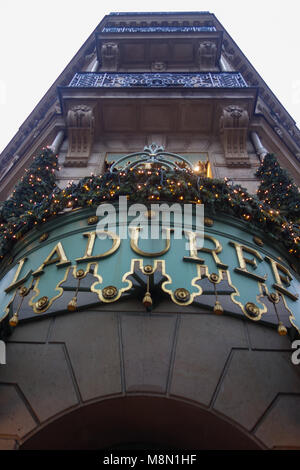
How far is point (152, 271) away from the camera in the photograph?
4086mm

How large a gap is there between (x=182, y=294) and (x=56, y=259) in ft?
5.94

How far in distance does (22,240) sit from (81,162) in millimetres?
4187

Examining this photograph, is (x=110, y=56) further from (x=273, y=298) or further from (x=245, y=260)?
(x=273, y=298)

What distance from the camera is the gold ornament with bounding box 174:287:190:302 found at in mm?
3863

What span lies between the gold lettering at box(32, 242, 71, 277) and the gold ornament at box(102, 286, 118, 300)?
867 millimetres

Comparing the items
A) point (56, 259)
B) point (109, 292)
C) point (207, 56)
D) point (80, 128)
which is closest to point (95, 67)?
point (207, 56)

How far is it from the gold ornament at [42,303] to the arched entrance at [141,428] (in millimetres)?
1258

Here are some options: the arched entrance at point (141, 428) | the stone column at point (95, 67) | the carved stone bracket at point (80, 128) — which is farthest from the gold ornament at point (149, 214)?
the stone column at point (95, 67)

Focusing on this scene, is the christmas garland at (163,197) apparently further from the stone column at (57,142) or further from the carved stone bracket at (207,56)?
the carved stone bracket at (207,56)

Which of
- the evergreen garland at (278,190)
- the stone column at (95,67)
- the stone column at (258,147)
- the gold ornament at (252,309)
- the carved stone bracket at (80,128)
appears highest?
the stone column at (95,67)

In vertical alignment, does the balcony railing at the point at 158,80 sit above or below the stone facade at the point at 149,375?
above

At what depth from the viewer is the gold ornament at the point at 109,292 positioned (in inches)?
152

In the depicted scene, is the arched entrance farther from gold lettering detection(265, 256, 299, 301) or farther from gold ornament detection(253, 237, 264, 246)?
gold ornament detection(253, 237, 264, 246)
